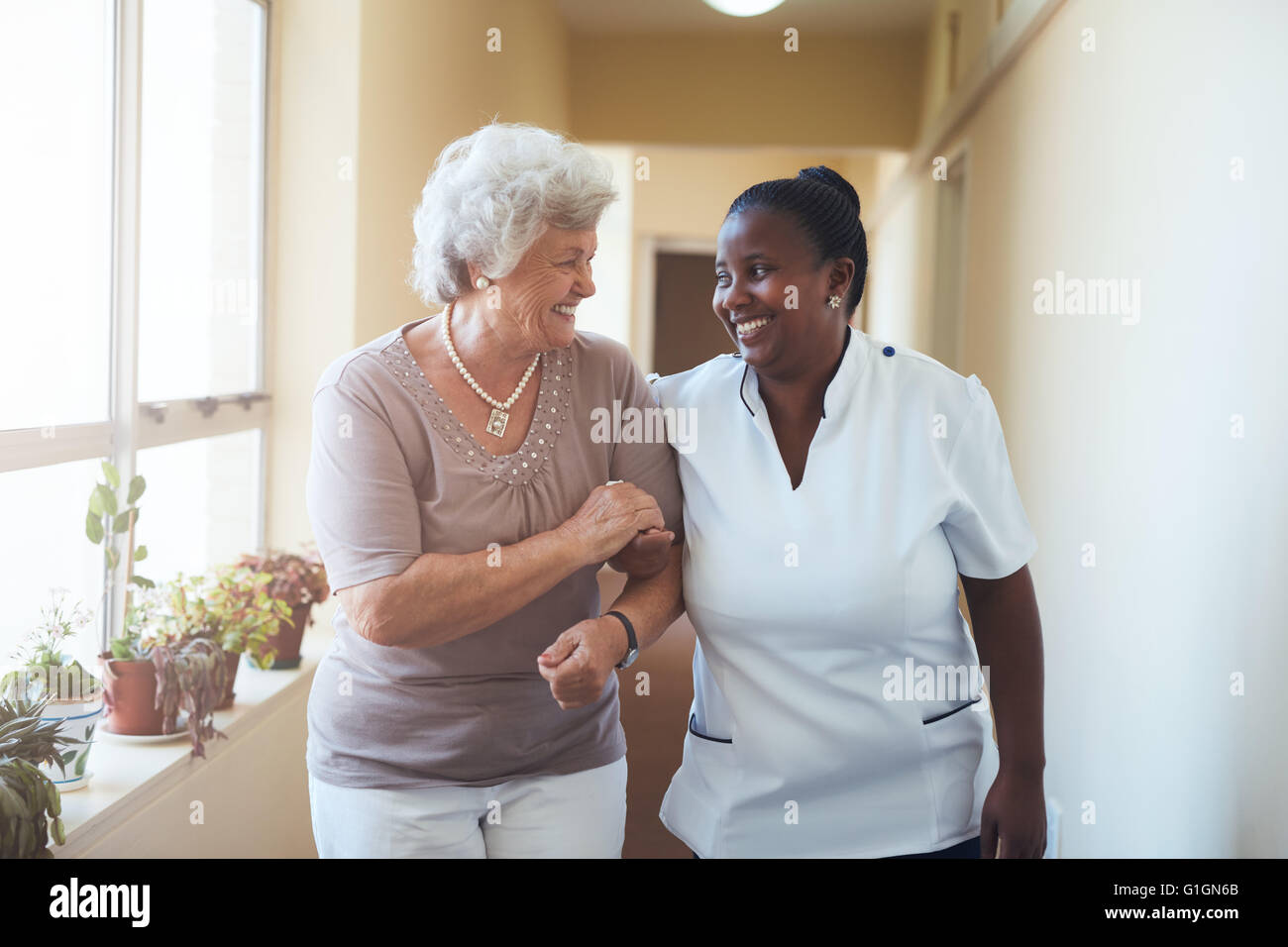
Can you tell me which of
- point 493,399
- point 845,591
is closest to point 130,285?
point 493,399

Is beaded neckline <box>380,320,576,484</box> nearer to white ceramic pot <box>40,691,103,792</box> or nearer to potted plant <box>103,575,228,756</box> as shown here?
white ceramic pot <box>40,691,103,792</box>

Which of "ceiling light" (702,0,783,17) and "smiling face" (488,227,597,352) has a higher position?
"ceiling light" (702,0,783,17)

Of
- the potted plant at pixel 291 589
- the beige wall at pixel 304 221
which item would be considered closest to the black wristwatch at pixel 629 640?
the potted plant at pixel 291 589

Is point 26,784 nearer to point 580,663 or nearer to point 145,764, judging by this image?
point 145,764

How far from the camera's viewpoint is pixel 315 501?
1375 mm

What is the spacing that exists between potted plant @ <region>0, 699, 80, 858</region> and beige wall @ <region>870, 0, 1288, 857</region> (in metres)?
1.68

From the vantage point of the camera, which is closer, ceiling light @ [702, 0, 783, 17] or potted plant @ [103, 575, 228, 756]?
potted plant @ [103, 575, 228, 756]

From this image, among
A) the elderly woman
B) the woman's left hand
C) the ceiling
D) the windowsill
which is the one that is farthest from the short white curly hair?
the ceiling

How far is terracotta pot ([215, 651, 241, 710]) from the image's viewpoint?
94.9 inches

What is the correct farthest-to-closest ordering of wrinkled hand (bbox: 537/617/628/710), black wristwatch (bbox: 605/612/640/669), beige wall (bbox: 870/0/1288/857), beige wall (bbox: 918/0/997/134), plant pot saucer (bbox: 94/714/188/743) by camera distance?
beige wall (bbox: 918/0/997/134), plant pot saucer (bbox: 94/714/188/743), beige wall (bbox: 870/0/1288/857), black wristwatch (bbox: 605/612/640/669), wrinkled hand (bbox: 537/617/628/710)

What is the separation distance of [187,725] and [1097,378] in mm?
2124

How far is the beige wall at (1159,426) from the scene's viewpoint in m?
1.61
